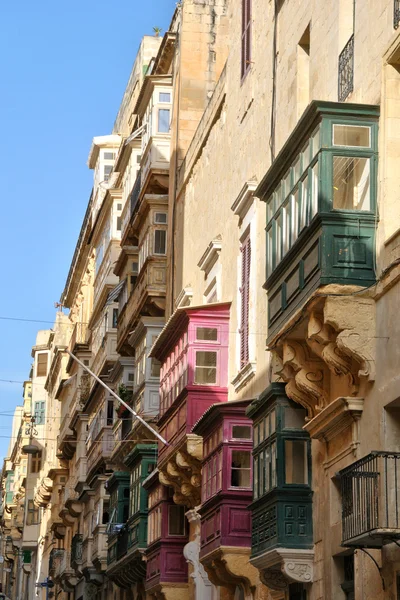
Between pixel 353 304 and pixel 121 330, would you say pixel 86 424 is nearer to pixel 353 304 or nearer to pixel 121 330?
pixel 121 330

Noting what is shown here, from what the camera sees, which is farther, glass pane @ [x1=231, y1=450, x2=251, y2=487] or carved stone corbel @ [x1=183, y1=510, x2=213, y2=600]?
carved stone corbel @ [x1=183, y1=510, x2=213, y2=600]

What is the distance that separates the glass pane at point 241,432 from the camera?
23.8m

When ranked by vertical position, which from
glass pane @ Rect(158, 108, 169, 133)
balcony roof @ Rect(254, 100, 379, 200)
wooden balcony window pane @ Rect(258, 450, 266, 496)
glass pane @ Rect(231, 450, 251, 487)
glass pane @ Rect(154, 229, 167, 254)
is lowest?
wooden balcony window pane @ Rect(258, 450, 266, 496)

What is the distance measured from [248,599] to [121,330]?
18.4 meters

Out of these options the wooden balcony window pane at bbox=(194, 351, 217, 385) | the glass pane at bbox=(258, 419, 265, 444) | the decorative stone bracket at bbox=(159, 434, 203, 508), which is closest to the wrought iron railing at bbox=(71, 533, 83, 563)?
the decorative stone bracket at bbox=(159, 434, 203, 508)

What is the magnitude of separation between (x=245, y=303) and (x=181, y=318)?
8.38 ft

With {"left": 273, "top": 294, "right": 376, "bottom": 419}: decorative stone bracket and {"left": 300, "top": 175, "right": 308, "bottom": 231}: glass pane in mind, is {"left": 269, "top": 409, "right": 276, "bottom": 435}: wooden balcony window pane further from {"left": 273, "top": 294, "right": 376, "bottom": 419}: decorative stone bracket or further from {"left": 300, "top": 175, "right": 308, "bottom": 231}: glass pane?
{"left": 300, "top": 175, "right": 308, "bottom": 231}: glass pane

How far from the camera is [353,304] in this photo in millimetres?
16703

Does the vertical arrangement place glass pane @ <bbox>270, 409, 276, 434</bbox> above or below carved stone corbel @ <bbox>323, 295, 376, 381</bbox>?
below

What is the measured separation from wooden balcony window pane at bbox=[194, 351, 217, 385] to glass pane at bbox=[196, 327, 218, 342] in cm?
28

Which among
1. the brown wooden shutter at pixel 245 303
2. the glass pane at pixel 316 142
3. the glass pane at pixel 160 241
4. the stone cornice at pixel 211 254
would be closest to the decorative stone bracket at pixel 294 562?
the glass pane at pixel 316 142

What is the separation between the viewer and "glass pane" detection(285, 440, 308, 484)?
64.0ft

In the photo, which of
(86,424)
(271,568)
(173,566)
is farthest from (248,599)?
(86,424)

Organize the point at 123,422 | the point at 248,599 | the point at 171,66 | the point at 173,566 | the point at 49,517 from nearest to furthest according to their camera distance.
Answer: the point at 248,599, the point at 173,566, the point at 171,66, the point at 123,422, the point at 49,517
